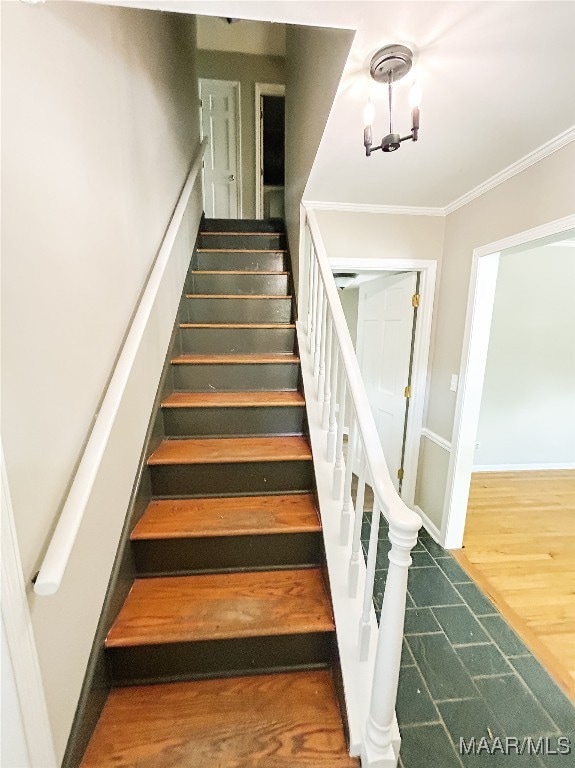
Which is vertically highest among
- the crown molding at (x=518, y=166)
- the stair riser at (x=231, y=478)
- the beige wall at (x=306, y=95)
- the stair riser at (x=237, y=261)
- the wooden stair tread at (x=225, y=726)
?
the beige wall at (x=306, y=95)

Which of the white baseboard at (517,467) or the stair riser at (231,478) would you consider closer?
the stair riser at (231,478)

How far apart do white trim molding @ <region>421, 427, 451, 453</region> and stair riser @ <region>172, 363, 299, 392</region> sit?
120 cm

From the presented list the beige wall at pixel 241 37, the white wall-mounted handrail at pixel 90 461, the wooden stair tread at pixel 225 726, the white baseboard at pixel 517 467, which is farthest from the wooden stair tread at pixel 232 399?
the beige wall at pixel 241 37

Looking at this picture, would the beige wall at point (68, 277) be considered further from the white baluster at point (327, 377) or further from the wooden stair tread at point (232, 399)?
the white baluster at point (327, 377)

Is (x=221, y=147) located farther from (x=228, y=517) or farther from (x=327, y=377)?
(x=228, y=517)

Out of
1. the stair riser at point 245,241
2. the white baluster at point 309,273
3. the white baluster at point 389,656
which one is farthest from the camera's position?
the stair riser at point 245,241

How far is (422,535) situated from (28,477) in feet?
8.72

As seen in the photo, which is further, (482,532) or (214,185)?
(214,185)

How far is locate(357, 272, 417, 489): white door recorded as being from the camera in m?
2.78

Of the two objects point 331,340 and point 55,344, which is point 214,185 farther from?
point 55,344

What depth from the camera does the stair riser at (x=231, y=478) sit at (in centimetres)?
163

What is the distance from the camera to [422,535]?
2.66 meters

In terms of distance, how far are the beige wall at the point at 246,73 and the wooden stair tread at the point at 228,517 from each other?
4.32 m

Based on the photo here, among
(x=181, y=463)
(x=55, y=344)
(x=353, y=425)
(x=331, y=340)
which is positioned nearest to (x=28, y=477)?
(x=55, y=344)
